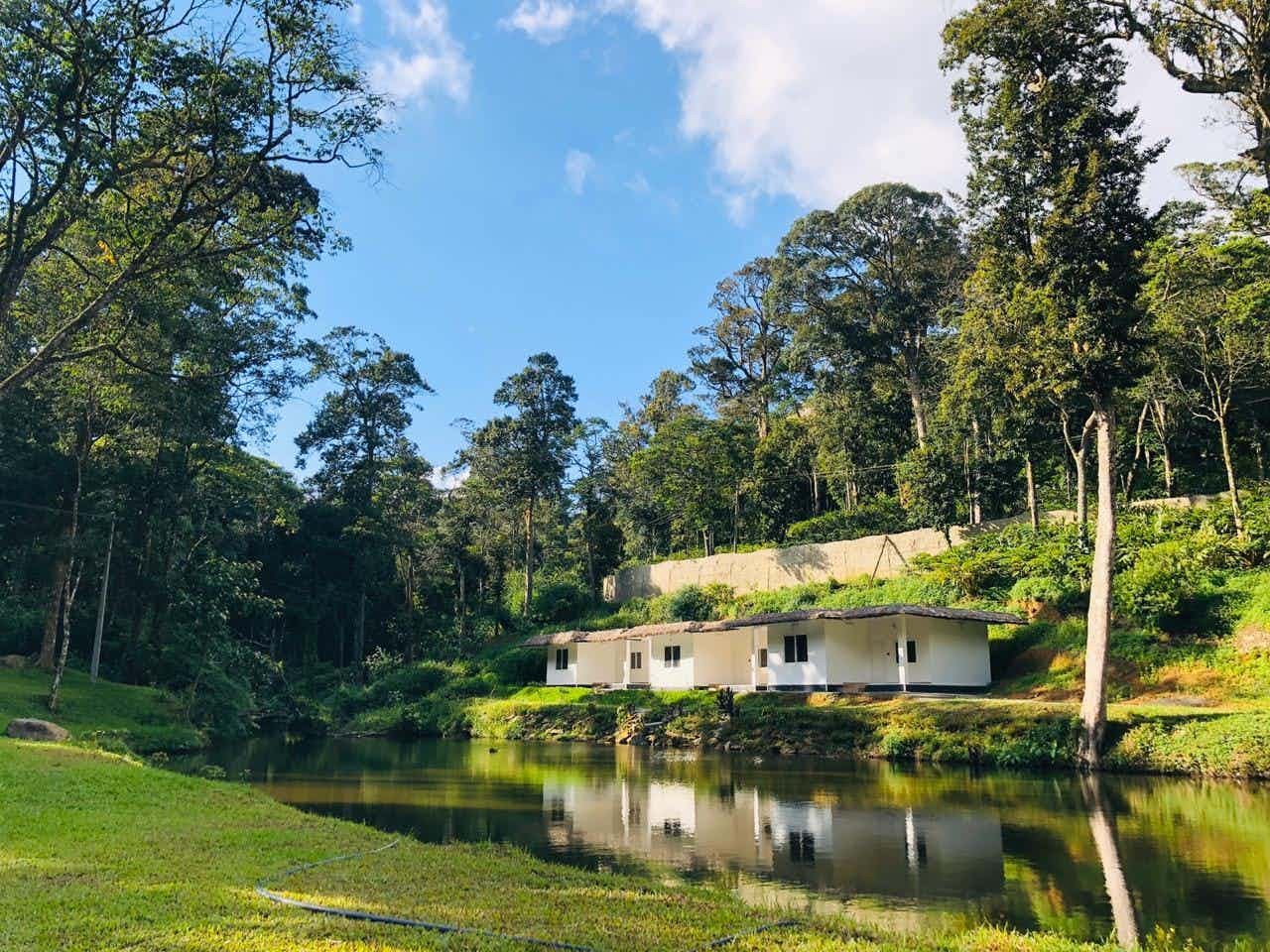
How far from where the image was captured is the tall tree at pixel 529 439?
43.0 meters

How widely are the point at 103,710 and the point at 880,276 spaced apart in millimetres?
35041

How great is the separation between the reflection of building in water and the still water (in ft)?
0.13

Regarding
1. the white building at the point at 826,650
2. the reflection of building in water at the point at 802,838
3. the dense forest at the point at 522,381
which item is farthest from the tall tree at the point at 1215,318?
the reflection of building in water at the point at 802,838

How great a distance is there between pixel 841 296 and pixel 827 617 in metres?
20.5

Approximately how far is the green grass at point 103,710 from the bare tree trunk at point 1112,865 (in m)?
19.4

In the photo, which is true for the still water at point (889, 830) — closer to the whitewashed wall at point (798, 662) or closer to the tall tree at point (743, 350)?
the whitewashed wall at point (798, 662)

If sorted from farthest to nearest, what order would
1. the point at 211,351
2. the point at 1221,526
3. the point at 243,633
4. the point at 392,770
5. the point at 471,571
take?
the point at 471,571 → the point at 243,633 → the point at 1221,526 → the point at 211,351 → the point at 392,770

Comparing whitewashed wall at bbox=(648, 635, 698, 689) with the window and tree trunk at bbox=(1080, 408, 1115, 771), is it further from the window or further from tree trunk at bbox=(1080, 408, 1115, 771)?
tree trunk at bbox=(1080, 408, 1115, 771)

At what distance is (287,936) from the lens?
17.3ft

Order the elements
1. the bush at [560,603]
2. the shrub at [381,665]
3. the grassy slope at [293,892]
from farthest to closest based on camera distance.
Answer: the bush at [560,603] < the shrub at [381,665] < the grassy slope at [293,892]

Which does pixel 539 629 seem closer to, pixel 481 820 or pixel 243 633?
pixel 243 633

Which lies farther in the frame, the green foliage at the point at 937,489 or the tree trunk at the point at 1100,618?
the green foliage at the point at 937,489

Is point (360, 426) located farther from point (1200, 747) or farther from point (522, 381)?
point (1200, 747)

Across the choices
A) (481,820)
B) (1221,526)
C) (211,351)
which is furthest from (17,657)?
(1221,526)
